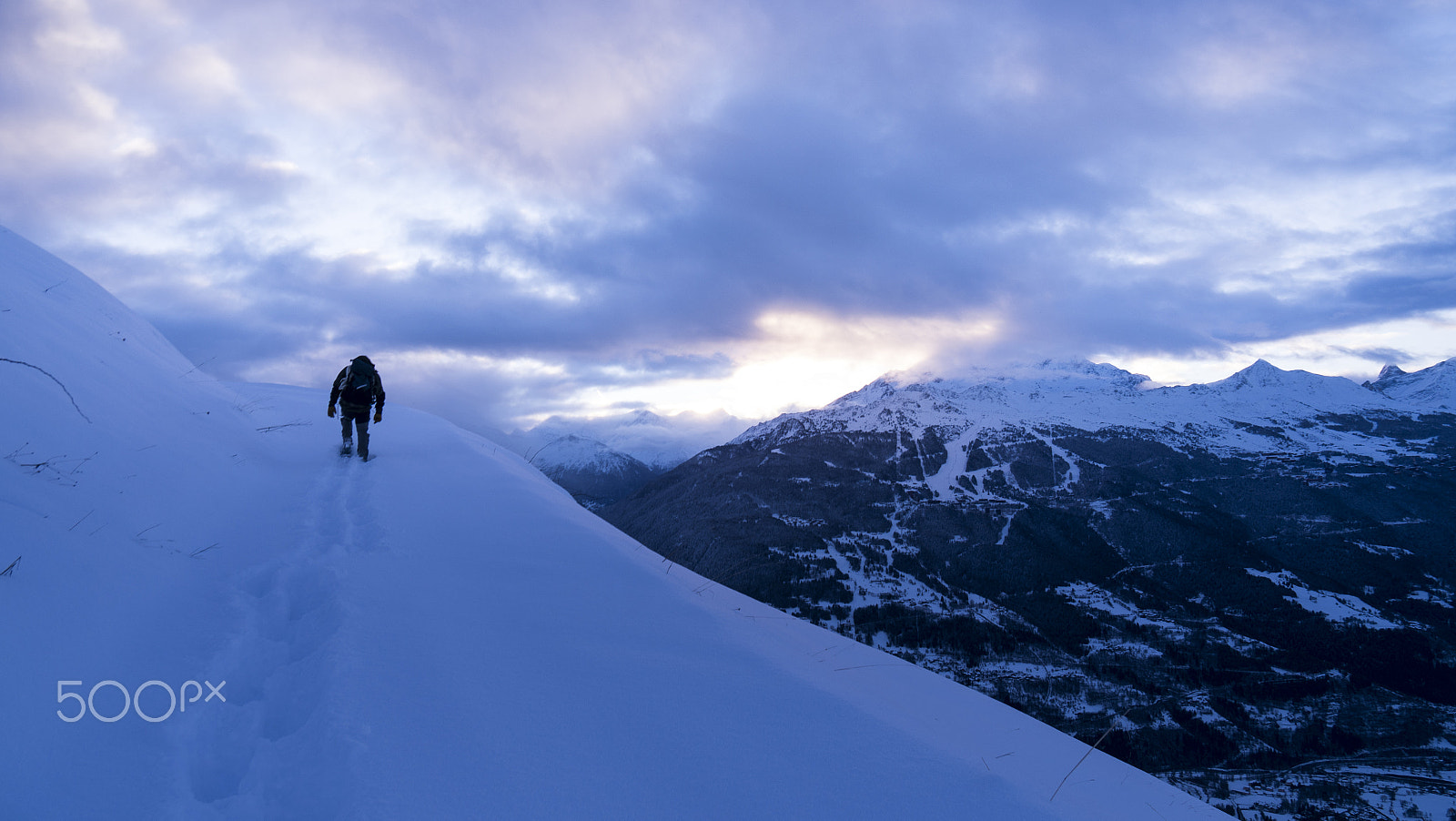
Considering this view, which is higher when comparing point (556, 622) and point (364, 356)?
point (364, 356)

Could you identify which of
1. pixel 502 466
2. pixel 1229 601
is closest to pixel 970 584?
pixel 1229 601

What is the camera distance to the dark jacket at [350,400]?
12.7 metres

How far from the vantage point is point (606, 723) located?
408 cm

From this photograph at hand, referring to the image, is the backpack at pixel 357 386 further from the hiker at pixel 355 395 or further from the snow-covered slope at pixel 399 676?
the snow-covered slope at pixel 399 676

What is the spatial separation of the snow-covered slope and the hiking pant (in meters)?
3.74

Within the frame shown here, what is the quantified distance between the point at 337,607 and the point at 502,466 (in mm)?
7844

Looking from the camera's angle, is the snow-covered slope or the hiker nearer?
the snow-covered slope

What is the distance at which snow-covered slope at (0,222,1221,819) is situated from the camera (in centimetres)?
332

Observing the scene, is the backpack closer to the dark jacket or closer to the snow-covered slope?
the dark jacket

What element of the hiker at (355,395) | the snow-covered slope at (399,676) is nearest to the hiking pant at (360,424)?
the hiker at (355,395)

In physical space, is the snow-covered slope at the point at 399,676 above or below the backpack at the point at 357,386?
below

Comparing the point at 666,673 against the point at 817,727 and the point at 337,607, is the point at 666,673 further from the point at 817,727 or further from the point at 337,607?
the point at 337,607

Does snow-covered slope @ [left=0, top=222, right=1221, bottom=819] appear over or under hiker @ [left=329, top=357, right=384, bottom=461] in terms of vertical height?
under

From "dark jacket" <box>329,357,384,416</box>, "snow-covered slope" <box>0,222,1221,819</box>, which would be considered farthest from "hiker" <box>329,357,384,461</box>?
"snow-covered slope" <box>0,222,1221,819</box>
